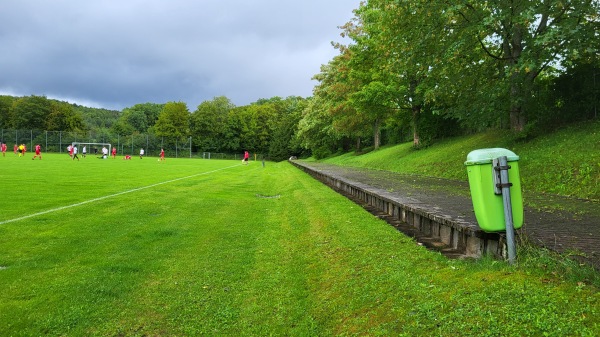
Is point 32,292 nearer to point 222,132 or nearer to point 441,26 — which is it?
point 441,26

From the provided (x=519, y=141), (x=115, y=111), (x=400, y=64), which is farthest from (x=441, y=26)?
(x=115, y=111)

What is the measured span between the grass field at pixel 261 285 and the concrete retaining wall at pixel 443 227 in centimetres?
30

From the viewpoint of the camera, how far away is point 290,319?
3188mm

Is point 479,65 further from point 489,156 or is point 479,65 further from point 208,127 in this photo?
point 208,127

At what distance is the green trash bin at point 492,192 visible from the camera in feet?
11.0

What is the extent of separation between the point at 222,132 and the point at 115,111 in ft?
255

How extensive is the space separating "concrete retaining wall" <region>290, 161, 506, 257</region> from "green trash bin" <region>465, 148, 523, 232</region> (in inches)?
8.5

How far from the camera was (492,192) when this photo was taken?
339 centimetres

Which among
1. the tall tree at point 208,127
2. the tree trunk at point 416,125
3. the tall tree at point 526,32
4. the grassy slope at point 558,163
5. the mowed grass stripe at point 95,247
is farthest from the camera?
the tall tree at point 208,127

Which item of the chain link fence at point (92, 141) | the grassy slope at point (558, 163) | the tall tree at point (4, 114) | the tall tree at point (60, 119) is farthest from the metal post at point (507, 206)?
the tall tree at point (4, 114)

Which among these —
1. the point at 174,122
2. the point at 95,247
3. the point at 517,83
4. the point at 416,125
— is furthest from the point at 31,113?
the point at 517,83

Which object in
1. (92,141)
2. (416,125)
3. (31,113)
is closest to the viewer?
(416,125)

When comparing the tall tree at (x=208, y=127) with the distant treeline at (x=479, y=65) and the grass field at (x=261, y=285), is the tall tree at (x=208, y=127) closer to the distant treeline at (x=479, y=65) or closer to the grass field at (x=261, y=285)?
the distant treeline at (x=479, y=65)

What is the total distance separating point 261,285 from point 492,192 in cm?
247
